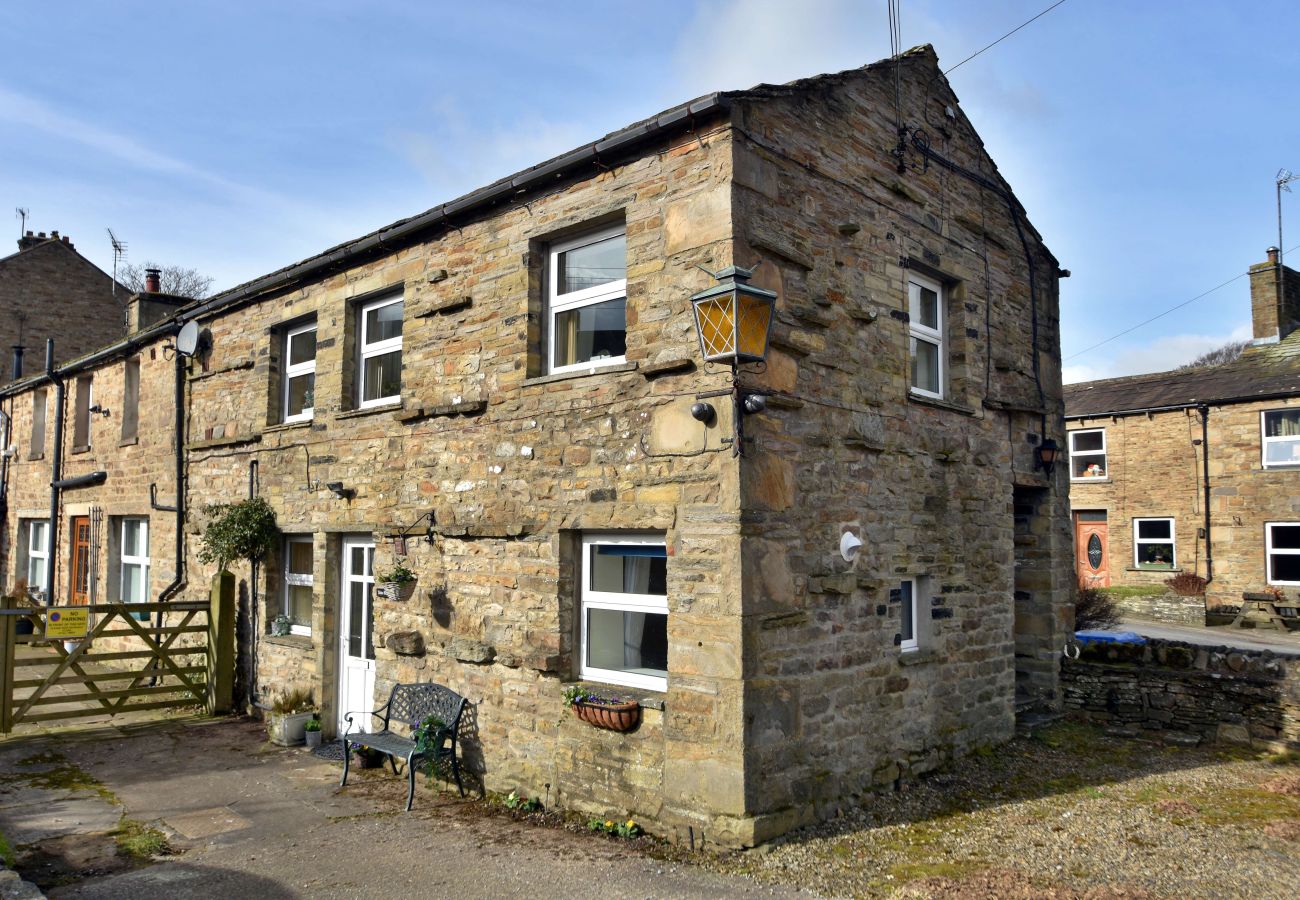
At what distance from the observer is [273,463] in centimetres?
1095

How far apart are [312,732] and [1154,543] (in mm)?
21938

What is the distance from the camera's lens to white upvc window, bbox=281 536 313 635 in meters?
10.8

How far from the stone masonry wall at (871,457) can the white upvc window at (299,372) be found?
6.40m

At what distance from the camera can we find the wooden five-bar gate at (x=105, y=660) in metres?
9.98

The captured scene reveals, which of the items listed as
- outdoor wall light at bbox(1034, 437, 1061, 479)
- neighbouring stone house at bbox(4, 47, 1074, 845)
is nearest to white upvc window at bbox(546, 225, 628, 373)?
neighbouring stone house at bbox(4, 47, 1074, 845)

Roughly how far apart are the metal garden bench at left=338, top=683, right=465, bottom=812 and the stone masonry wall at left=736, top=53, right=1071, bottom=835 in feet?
9.97

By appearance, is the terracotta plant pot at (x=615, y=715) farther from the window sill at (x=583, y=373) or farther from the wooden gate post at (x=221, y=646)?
the wooden gate post at (x=221, y=646)

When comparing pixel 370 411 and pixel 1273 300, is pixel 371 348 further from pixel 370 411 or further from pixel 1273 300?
pixel 1273 300

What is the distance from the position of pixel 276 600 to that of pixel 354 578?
1869 millimetres

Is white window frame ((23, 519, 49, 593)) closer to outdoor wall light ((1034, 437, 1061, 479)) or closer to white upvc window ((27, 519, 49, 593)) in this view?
white upvc window ((27, 519, 49, 593))

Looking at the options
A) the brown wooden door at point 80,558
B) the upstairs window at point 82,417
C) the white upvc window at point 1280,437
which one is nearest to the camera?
the brown wooden door at point 80,558

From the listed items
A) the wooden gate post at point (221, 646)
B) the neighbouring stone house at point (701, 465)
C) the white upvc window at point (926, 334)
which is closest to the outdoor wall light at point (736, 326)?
the neighbouring stone house at point (701, 465)

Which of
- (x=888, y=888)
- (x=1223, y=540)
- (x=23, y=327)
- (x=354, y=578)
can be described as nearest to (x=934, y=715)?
(x=888, y=888)

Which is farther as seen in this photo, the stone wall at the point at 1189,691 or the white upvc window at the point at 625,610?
the stone wall at the point at 1189,691
